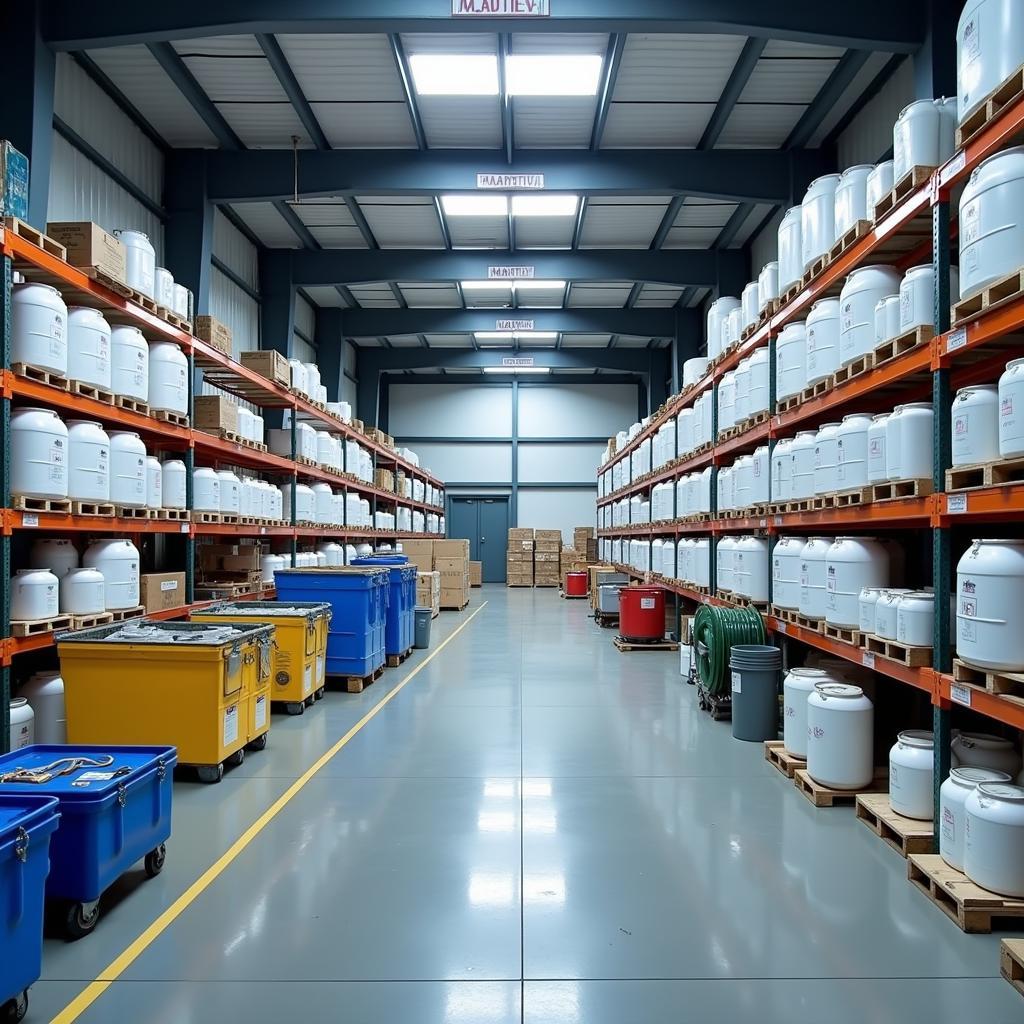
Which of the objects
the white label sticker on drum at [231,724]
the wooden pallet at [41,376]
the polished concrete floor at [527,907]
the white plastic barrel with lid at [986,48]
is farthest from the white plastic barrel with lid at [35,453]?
the white plastic barrel with lid at [986,48]

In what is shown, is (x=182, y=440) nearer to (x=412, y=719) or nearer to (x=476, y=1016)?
(x=412, y=719)

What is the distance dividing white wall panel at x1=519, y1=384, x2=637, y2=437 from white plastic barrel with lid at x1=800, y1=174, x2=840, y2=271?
19.9 metres

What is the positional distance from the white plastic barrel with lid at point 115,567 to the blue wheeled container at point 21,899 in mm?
3351

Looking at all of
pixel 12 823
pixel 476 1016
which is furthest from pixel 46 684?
pixel 476 1016

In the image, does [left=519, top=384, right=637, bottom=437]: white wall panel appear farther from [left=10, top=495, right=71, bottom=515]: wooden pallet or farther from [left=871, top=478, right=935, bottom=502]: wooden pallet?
[left=871, top=478, right=935, bottom=502]: wooden pallet

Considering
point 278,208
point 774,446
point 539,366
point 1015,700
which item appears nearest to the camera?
point 1015,700

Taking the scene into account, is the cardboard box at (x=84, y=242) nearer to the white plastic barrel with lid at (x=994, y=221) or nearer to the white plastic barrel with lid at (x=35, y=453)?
the white plastic barrel with lid at (x=35, y=453)

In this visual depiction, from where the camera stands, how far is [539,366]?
22.3 metres

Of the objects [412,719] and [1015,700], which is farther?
[412,719]

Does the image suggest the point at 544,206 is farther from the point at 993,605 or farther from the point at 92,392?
the point at 993,605

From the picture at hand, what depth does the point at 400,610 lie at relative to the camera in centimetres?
935

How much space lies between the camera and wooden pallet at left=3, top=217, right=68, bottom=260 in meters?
4.53

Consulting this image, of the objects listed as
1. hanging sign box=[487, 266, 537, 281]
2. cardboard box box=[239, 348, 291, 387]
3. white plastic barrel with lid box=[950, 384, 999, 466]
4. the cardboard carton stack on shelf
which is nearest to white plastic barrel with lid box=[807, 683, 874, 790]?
white plastic barrel with lid box=[950, 384, 999, 466]

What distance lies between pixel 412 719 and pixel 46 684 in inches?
108
